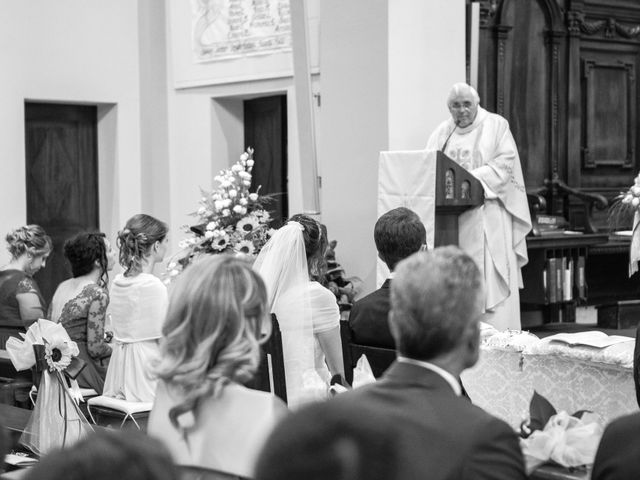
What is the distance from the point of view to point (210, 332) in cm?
262

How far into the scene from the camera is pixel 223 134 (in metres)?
10.8

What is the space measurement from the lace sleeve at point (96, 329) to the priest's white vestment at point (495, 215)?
109 inches

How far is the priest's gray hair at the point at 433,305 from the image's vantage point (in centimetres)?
221

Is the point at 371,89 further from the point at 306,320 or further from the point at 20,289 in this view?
the point at 306,320

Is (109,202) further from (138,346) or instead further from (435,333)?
(435,333)

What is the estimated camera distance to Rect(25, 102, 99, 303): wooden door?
10.8 m

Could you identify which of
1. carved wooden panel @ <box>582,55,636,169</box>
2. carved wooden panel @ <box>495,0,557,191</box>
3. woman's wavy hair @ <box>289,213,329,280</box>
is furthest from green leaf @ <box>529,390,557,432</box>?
carved wooden panel @ <box>582,55,636,169</box>

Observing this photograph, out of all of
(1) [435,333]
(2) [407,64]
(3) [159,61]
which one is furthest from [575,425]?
(3) [159,61]

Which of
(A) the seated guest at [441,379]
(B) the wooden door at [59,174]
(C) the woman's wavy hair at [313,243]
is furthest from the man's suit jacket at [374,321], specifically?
(B) the wooden door at [59,174]

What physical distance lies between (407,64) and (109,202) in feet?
13.2

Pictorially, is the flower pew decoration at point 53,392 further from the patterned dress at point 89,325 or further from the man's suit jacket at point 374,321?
the man's suit jacket at point 374,321

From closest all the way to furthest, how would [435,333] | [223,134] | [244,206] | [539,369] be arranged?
[435,333], [539,369], [244,206], [223,134]

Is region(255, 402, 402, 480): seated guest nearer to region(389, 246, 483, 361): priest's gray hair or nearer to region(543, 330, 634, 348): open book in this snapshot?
region(389, 246, 483, 361): priest's gray hair

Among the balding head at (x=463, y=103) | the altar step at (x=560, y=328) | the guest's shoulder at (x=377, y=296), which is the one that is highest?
the balding head at (x=463, y=103)
